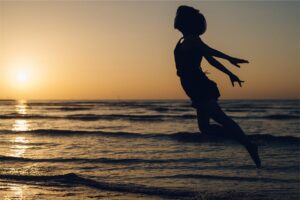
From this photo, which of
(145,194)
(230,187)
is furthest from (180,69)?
(230,187)

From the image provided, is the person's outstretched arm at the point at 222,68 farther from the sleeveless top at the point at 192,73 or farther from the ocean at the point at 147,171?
the ocean at the point at 147,171

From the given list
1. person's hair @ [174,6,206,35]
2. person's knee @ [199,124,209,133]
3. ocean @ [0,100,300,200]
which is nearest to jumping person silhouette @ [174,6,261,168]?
person's hair @ [174,6,206,35]

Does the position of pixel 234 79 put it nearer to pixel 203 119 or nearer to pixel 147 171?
pixel 203 119

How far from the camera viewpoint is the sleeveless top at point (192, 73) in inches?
206

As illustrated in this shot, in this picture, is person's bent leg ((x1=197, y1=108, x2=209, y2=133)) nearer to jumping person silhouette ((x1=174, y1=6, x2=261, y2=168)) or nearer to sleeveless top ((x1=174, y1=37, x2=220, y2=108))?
jumping person silhouette ((x1=174, y1=6, x2=261, y2=168))

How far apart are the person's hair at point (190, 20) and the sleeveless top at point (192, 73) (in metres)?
0.17

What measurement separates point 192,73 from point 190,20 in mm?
634

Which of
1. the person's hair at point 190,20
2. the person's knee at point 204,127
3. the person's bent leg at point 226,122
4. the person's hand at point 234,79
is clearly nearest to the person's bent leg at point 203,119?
the person's knee at point 204,127

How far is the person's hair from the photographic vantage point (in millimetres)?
5327

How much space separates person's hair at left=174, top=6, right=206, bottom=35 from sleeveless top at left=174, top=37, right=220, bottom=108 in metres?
0.17

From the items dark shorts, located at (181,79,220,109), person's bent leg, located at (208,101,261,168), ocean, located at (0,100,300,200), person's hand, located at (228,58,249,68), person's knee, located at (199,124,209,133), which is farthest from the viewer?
ocean, located at (0,100,300,200)

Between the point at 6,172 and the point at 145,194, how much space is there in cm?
441

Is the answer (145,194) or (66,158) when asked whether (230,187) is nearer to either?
(145,194)

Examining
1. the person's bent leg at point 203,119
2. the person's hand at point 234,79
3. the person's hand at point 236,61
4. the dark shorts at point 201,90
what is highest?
the person's hand at point 236,61
